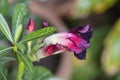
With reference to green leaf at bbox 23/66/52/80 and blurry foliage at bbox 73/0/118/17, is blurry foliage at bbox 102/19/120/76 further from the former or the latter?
green leaf at bbox 23/66/52/80

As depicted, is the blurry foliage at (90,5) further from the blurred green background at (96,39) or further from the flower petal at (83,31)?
the flower petal at (83,31)

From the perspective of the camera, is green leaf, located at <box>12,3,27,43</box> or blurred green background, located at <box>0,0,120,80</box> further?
blurred green background, located at <box>0,0,120,80</box>

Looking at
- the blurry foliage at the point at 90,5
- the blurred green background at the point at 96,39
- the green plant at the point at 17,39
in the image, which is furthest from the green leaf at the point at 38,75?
the blurry foliage at the point at 90,5

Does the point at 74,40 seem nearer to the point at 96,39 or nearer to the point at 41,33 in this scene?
the point at 41,33

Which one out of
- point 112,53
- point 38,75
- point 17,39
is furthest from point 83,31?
point 112,53

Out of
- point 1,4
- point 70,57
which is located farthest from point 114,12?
point 1,4

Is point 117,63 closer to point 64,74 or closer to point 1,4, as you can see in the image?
point 64,74

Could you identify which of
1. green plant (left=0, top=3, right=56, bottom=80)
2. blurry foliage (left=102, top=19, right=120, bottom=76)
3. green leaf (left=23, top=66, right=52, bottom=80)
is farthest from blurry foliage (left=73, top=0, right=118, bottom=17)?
green plant (left=0, top=3, right=56, bottom=80)
